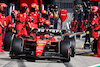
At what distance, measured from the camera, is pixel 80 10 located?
2573 centimetres

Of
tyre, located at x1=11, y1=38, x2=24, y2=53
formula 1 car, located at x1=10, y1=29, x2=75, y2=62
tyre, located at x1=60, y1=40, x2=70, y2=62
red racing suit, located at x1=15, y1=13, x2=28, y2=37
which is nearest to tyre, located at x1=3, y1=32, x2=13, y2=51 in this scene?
red racing suit, located at x1=15, y1=13, x2=28, y2=37

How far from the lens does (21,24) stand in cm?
1075

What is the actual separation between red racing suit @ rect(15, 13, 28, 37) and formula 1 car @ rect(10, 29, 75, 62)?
167cm

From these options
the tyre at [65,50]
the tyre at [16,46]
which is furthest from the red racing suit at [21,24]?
the tyre at [65,50]

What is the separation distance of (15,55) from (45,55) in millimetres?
1041

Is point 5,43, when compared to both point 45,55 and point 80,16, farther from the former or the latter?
point 80,16

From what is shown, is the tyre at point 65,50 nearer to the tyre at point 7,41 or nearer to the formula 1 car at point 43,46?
the formula 1 car at point 43,46

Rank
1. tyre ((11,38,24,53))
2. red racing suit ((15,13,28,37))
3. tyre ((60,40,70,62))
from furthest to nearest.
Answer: red racing suit ((15,13,28,37)) < tyre ((11,38,24,53)) < tyre ((60,40,70,62))

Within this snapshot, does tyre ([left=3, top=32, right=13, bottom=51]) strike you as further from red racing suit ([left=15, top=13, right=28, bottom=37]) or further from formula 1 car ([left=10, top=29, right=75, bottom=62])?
formula 1 car ([left=10, top=29, right=75, bottom=62])

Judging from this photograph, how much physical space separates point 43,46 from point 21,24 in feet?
11.0

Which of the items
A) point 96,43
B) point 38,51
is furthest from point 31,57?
point 96,43

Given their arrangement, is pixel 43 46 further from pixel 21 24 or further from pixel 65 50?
pixel 21 24

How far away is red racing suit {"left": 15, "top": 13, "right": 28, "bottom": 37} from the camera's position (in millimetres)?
10385

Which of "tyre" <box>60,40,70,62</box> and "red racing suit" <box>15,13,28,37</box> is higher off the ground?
"red racing suit" <box>15,13,28,37</box>
